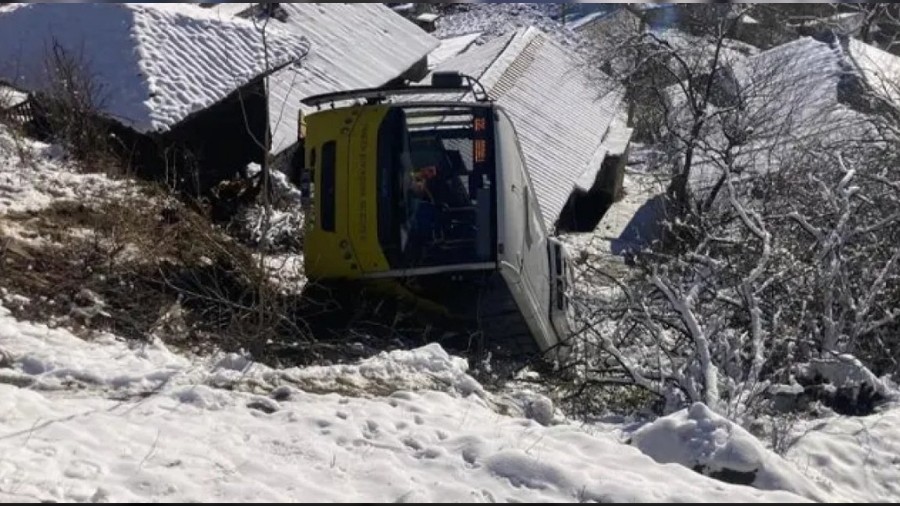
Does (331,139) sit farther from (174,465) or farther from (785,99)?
(785,99)

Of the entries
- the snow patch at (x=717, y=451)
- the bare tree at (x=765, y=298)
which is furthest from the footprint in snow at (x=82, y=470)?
the bare tree at (x=765, y=298)

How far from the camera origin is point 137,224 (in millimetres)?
10938

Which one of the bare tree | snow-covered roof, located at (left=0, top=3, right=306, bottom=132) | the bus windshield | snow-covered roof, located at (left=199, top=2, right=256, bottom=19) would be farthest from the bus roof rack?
snow-covered roof, located at (left=199, top=2, right=256, bottom=19)

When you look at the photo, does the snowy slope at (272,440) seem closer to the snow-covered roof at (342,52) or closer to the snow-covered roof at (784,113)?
Result: the snow-covered roof at (784,113)

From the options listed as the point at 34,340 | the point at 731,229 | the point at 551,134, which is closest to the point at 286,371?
the point at 34,340

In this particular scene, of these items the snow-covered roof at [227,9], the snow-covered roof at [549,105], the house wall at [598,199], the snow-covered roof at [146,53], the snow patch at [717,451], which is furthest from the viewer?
the house wall at [598,199]

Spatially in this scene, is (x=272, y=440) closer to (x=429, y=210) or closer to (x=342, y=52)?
(x=429, y=210)

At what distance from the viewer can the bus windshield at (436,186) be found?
990cm

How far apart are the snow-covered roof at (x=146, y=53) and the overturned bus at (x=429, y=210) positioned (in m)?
6.32

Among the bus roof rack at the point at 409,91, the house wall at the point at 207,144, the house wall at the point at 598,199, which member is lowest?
the house wall at the point at 598,199

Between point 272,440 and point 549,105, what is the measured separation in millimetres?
21958

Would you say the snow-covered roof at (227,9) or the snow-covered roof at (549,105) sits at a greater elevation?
the snow-covered roof at (227,9)

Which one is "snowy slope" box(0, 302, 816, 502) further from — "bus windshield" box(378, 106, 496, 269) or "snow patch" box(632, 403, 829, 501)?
"bus windshield" box(378, 106, 496, 269)

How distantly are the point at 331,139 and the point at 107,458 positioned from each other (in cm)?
496
